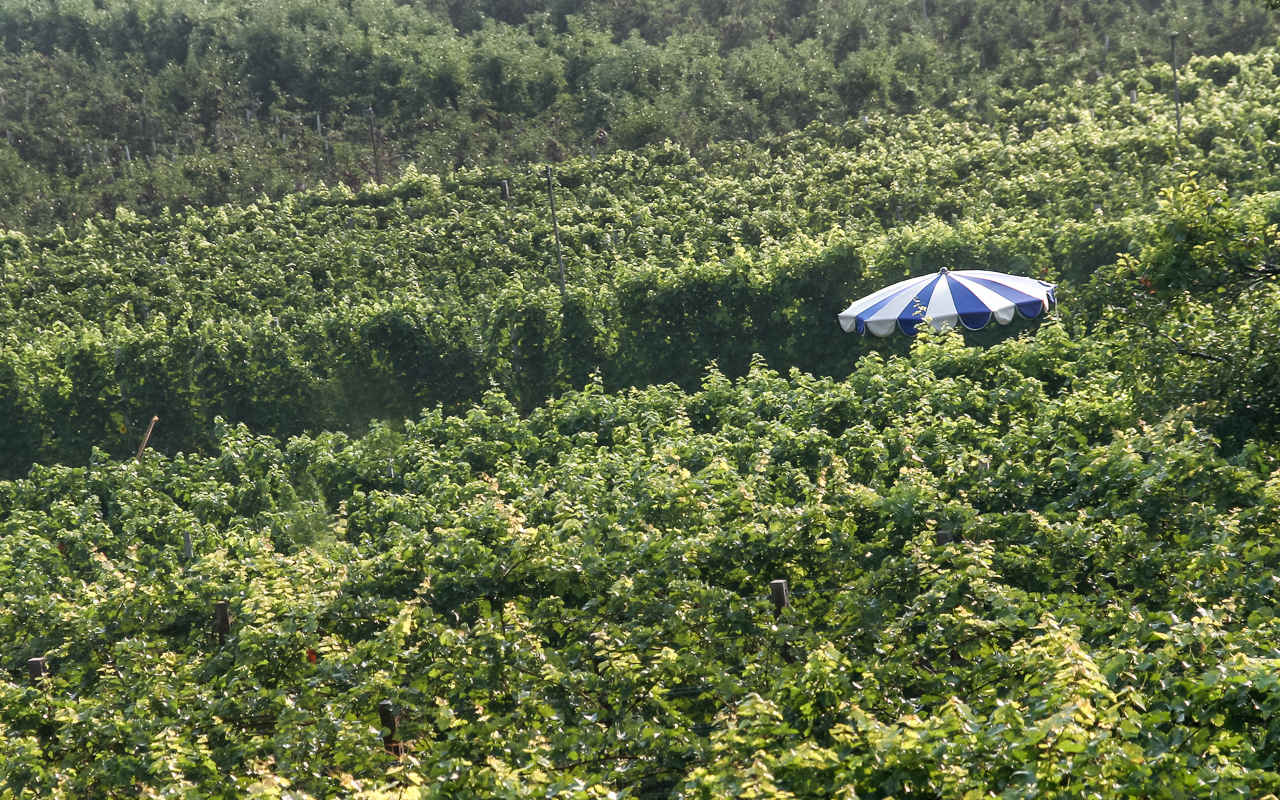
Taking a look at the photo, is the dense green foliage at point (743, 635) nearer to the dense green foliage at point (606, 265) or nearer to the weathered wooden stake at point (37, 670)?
the weathered wooden stake at point (37, 670)

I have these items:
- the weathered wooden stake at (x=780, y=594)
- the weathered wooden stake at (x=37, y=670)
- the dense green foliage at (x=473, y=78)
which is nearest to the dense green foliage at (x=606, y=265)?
the dense green foliage at (x=473, y=78)

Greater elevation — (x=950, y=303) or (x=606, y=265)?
(x=950, y=303)

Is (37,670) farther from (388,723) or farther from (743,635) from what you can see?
(743,635)

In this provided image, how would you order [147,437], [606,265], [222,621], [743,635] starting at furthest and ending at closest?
[606,265] → [147,437] → [222,621] → [743,635]

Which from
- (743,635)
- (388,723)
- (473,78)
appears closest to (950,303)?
(743,635)

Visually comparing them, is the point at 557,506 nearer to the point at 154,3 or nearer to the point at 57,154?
the point at 57,154

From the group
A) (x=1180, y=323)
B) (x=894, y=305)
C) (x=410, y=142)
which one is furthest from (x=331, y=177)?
(x=1180, y=323)

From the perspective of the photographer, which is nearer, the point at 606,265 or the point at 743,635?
the point at 743,635
